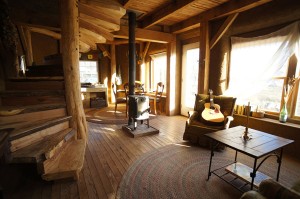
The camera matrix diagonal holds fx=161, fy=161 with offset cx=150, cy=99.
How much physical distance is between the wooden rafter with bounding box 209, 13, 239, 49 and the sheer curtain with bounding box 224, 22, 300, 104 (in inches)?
11.2

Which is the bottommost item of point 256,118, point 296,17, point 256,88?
point 256,118

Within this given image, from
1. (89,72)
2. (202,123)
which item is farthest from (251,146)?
(89,72)

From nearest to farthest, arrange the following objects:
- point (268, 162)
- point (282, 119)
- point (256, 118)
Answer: point (268, 162) → point (282, 119) → point (256, 118)

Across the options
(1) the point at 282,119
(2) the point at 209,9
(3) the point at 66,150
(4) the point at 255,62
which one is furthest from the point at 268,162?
(2) the point at 209,9

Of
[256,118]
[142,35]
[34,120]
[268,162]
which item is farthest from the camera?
[142,35]

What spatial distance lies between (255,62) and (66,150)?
11.2ft

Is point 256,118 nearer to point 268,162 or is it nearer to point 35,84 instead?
point 268,162

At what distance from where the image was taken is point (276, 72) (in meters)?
2.64

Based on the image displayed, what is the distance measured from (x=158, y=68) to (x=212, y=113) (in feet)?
11.3

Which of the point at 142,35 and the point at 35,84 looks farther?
the point at 142,35

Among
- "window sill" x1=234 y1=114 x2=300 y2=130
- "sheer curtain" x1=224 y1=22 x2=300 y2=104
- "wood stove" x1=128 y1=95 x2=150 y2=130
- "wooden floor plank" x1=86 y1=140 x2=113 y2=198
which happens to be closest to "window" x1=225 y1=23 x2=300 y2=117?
"sheer curtain" x1=224 y1=22 x2=300 y2=104

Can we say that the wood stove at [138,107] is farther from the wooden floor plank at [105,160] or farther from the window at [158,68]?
the window at [158,68]

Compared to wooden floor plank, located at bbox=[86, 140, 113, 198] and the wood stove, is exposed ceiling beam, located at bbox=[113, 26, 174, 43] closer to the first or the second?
the wood stove

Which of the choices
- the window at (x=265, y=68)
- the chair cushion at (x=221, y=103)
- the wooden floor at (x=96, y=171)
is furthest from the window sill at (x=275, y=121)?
the wooden floor at (x=96, y=171)
